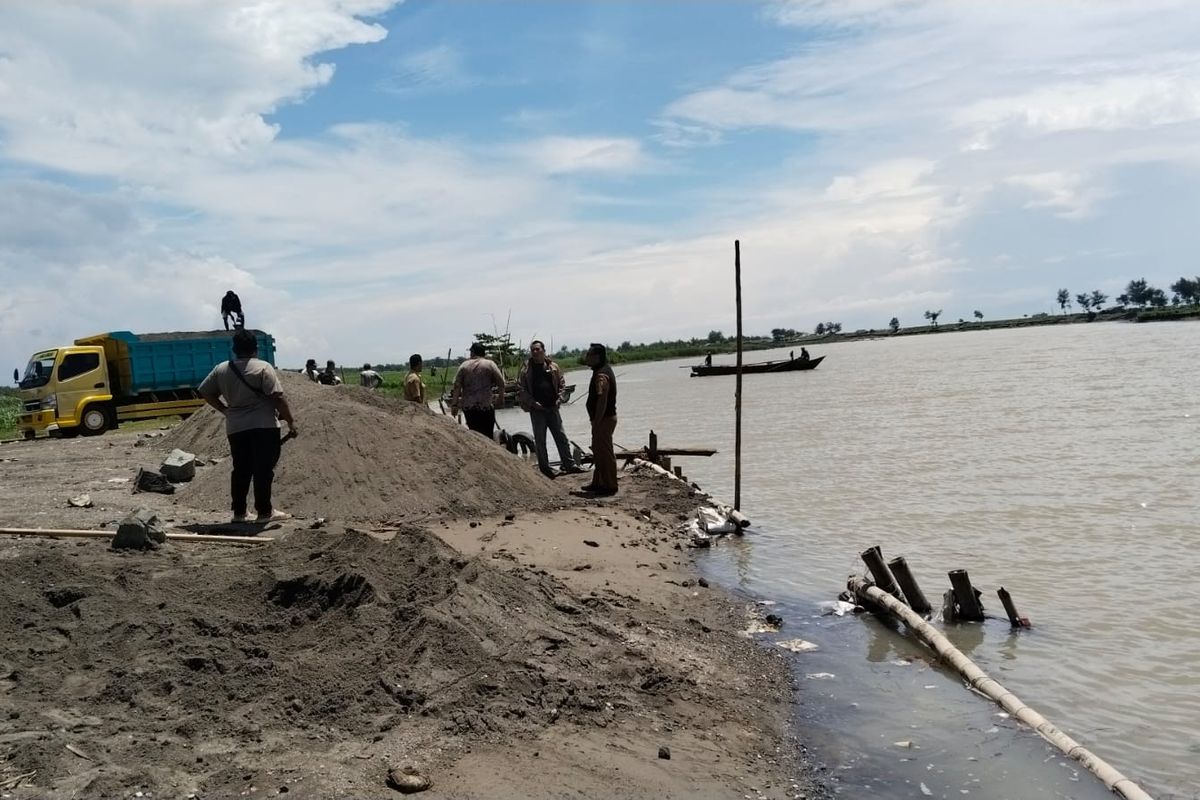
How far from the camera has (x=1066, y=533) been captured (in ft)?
34.6

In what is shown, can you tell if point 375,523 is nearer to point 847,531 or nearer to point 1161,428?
point 847,531

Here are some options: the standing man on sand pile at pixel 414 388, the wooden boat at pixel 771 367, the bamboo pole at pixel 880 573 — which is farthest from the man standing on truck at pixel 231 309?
the wooden boat at pixel 771 367

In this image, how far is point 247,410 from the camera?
26.0 feet

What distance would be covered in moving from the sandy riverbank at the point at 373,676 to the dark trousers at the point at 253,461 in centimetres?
41

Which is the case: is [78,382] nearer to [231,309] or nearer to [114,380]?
[114,380]

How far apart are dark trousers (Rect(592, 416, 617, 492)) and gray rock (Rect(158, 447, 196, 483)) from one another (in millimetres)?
5088

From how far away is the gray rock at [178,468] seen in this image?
11.0 metres

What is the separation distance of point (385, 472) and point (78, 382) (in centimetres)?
1568

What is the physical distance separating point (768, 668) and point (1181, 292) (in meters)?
147

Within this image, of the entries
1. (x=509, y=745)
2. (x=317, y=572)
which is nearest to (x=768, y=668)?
(x=509, y=745)

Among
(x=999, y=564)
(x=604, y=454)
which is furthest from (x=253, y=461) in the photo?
(x=999, y=564)

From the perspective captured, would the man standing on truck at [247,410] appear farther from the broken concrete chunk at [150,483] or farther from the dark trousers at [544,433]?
the dark trousers at [544,433]

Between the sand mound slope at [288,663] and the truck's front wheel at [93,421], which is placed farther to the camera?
the truck's front wheel at [93,421]

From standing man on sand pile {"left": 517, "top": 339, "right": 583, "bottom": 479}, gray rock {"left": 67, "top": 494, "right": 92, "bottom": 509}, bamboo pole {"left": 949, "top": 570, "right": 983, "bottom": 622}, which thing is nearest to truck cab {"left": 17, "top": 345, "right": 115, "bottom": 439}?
gray rock {"left": 67, "top": 494, "right": 92, "bottom": 509}
